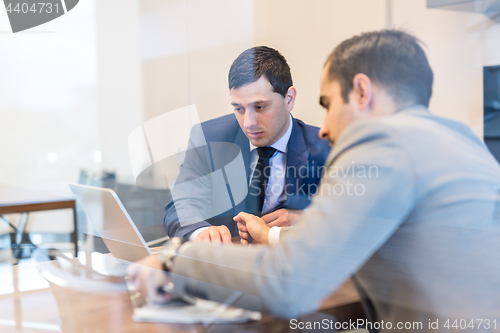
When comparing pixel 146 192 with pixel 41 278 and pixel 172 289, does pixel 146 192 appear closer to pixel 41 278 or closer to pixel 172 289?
pixel 41 278

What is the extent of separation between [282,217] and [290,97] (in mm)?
263

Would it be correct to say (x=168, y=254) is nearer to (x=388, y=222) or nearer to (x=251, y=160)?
(x=251, y=160)

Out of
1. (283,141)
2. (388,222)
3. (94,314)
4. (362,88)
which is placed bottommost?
(94,314)

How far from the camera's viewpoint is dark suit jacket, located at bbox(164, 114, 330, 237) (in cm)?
79

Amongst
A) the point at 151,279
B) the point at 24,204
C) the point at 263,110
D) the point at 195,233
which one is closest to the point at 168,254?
the point at 151,279

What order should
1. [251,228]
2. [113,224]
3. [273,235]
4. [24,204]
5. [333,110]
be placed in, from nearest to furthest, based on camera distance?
[333,110] → [273,235] → [251,228] → [113,224] → [24,204]

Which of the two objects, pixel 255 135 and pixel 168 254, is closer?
pixel 168 254

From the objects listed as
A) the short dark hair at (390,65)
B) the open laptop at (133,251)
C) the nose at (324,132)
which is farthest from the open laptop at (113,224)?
the short dark hair at (390,65)

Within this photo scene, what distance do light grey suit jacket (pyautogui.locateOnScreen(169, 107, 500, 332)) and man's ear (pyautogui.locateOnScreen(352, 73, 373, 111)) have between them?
0.18 feet

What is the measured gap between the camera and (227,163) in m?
1.05

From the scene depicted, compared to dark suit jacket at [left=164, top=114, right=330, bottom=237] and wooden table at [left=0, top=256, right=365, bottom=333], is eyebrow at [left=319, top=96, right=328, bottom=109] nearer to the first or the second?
dark suit jacket at [left=164, top=114, right=330, bottom=237]

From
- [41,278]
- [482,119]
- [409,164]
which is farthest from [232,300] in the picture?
[41,278]

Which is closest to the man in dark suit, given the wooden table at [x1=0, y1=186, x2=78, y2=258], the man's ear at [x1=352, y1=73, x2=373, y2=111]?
the man's ear at [x1=352, y1=73, x2=373, y2=111]

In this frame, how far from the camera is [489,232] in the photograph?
67cm
